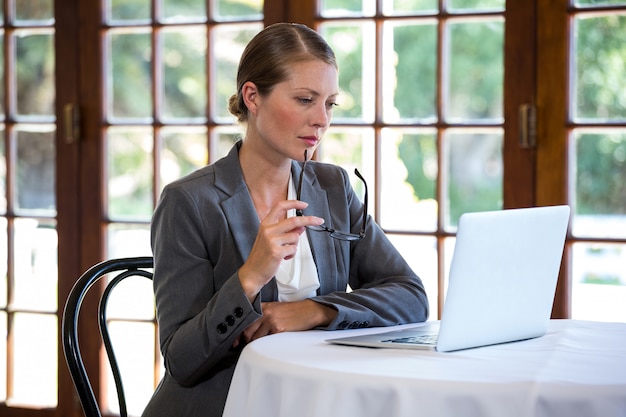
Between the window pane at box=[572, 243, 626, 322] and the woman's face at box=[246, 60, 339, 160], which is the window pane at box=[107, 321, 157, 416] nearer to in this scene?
the window pane at box=[572, 243, 626, 322]

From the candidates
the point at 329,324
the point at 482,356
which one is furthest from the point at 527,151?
the point at 482,356

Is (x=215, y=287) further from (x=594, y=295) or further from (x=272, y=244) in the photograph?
(x=594, y=295)

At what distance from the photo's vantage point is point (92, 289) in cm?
335

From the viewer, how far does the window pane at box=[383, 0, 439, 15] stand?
2992 millimetres

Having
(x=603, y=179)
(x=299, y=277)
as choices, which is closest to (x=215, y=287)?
(x=299, y=277)

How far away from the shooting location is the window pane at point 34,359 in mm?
3574

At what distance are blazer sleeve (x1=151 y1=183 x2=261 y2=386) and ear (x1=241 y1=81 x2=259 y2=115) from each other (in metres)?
0.22

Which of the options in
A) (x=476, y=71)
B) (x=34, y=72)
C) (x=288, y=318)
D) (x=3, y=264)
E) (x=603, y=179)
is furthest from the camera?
(x=476, y=71)

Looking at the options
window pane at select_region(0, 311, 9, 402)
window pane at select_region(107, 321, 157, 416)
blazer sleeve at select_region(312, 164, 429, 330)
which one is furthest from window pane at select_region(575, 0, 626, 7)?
window pane at select_region(0, 311, 9, 402)

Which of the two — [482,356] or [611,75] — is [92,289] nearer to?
[611,75]

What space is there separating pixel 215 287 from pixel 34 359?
2009mm

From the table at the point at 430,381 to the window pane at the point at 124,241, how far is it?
183cm

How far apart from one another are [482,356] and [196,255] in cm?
66

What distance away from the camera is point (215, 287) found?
195cm
